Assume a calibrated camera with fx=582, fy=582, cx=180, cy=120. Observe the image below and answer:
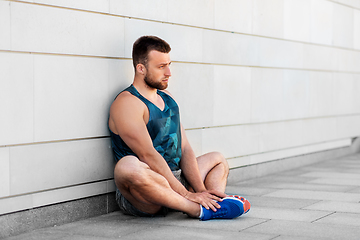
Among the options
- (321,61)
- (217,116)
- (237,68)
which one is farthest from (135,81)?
(321,61)

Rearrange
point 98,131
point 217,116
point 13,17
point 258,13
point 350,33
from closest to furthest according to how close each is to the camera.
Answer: point 13,17, point 98,131, point 217,116, point 258,13, point 350,33

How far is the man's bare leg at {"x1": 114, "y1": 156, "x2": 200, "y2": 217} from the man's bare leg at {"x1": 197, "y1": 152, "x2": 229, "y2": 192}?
0.74 meters

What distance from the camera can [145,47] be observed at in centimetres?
559

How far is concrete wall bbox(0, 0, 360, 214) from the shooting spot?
4.86 m

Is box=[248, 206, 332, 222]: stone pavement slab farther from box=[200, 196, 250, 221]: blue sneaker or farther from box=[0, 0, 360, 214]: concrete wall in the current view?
box=[0, 0, 360, 214]: concrete wall

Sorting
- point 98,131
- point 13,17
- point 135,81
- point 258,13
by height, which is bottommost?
point 98,131

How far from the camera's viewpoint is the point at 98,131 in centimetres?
560

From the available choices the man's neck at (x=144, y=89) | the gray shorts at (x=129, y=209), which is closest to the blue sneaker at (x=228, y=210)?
the gray shorts at (x=129, y=209)

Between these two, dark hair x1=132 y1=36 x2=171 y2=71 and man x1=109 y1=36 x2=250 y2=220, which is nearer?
man x1=109 y1=36 x2=250 y2=220

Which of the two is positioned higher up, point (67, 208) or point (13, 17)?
point (13, 17)

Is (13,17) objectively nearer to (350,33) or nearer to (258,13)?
(258,13)

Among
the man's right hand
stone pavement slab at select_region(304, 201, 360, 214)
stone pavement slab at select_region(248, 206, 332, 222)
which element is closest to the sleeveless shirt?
the man's right hand

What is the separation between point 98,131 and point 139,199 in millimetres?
822

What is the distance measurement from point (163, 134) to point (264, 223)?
126 centimetres
